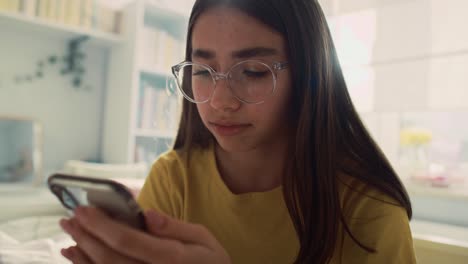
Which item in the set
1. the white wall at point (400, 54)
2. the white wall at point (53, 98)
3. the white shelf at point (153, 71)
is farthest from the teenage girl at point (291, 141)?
the white wall at point (53, 98)

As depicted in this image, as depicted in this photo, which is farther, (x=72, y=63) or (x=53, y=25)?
(x=72, y=63)

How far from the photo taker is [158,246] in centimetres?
38

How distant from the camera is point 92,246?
409 mm

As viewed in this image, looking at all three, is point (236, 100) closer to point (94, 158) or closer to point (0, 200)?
point (0, 200)

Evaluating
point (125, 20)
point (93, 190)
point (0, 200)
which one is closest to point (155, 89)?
point (125, 20)

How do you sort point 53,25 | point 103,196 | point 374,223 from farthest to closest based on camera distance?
Result: point 53,25, point 374,223, point 103,196

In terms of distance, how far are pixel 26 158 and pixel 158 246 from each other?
1902 millimetres

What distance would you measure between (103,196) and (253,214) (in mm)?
418

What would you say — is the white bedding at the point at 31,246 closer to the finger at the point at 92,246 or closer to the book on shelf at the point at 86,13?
the finger at the point at 92,246

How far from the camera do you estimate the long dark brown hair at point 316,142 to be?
66 centimetres

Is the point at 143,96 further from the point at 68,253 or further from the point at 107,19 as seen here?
the point at 68,253

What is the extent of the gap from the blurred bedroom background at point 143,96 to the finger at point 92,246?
56cm

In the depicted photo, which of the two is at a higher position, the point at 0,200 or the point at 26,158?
the point at 26,158

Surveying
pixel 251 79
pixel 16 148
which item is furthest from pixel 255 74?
pixel 16 148
